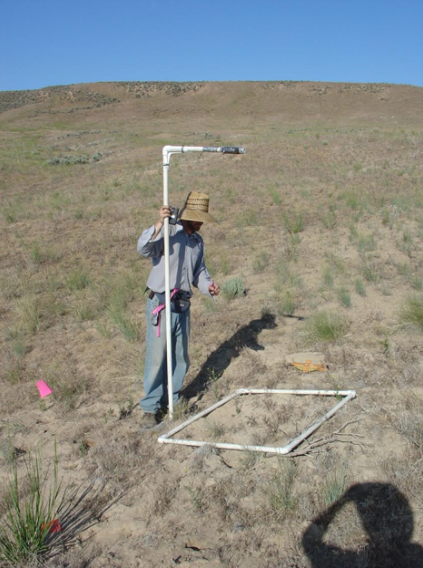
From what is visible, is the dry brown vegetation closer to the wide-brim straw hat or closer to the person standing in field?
the person standing in field

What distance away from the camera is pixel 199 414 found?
3957 millimetres

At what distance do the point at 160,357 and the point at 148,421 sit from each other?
1.96 ft

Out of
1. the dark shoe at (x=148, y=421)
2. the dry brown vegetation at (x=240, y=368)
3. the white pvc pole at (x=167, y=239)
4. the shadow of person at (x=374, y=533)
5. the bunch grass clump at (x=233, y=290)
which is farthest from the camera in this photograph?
the bunch grass clump at (x=233, y=290)

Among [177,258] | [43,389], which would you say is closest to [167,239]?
[177,258]

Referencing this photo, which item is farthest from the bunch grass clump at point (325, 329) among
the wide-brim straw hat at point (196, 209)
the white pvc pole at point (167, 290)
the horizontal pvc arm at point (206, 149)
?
the horizontal pvc arm at point (206, 149)

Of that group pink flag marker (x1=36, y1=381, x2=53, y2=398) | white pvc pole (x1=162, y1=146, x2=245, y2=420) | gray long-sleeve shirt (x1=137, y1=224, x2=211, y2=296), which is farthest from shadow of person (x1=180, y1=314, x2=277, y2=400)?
pink flag marker (x1=36, y1=381, x2=53, y2=398)

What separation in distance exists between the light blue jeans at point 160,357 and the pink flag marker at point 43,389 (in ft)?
4.26

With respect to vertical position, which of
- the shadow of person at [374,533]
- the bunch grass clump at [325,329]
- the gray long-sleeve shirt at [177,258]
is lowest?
the shadow of person at [374,533]

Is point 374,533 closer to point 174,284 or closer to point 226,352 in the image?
point 174,284

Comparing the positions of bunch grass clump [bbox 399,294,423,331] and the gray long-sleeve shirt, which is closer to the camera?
the gray long-sleeve shirt

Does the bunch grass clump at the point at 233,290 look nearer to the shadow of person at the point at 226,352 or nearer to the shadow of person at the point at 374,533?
the shadow of person at the point at 226,352

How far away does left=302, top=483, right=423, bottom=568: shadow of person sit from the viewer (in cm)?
247

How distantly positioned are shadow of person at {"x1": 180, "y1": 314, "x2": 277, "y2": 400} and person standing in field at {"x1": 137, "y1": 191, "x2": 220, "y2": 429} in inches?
22.5

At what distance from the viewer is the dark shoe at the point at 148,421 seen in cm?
396
